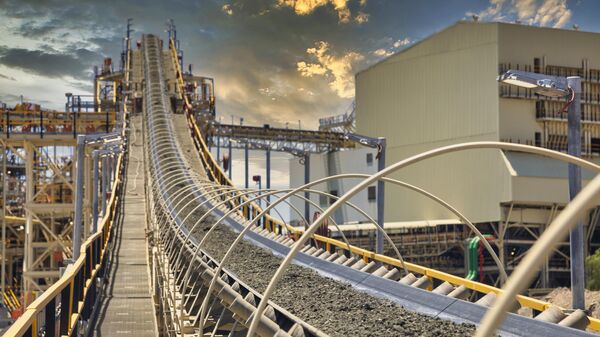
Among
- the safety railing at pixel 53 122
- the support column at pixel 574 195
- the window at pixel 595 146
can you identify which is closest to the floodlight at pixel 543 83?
the support column at pixel 574 195

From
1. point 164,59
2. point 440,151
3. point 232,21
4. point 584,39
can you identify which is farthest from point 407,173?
point 232,21

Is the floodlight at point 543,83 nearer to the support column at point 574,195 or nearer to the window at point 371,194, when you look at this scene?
the support column at point 574,195

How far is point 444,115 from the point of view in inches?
2079

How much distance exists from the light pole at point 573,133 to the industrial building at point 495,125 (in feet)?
114

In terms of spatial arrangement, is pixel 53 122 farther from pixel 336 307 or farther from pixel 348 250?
pixel 336 307

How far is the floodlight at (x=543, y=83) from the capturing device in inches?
515

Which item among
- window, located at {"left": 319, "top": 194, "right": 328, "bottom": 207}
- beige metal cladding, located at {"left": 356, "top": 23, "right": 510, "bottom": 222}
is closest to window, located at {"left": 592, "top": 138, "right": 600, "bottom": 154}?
beige metal cladding, located at {"left": 356, "top": 23, "right": 510, "bottom": 222}

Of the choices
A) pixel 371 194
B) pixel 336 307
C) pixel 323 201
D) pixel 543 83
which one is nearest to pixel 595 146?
pixel 371 194

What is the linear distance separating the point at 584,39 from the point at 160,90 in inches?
1053

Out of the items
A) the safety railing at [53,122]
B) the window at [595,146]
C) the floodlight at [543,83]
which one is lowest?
the floodlight at [543,83]

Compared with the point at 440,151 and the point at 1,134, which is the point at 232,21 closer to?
the point at 1,134

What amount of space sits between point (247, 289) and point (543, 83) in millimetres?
5867

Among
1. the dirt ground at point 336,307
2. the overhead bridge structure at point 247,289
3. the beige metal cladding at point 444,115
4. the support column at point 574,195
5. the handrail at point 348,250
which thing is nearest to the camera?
the overhead bridge structure at point 247,289

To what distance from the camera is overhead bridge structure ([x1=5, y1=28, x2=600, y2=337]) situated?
8328 millimetres
